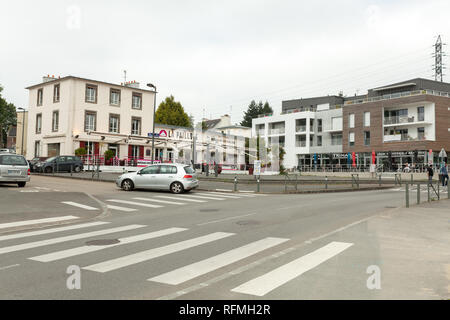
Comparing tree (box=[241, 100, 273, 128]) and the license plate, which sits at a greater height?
tree (box=[241, 100, 273, 128])

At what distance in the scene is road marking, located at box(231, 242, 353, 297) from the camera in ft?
15.0

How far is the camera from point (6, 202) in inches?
512

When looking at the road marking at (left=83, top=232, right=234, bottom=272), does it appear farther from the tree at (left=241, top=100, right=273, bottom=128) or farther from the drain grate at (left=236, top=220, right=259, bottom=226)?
the tree at (left=241, top=100, right=273, bottom=128)

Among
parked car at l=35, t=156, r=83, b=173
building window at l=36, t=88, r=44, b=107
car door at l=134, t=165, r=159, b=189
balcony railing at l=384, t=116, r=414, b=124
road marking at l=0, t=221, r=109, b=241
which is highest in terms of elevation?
building window at l=36, t=88, r=44, b=107

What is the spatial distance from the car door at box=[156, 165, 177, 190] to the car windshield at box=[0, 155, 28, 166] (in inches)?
274

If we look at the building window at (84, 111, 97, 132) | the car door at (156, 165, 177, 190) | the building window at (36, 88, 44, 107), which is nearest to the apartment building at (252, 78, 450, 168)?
the building window at (84, 111, 97, 132)

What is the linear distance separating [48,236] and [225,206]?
6.88 meters

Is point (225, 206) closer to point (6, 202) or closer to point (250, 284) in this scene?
point (6, 202)

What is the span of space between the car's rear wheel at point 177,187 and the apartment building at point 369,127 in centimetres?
3824

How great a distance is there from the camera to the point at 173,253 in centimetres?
646

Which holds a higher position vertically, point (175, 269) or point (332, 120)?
point (332, 120)

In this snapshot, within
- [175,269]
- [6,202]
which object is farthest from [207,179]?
[175,269]

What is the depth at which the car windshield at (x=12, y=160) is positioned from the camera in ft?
61.2
